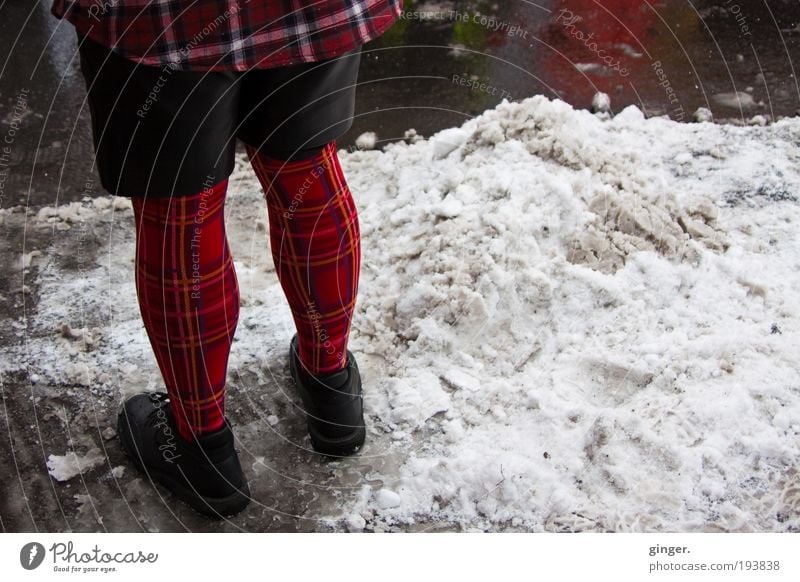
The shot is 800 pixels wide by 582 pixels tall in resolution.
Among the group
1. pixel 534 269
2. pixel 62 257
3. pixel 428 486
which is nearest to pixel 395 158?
pixel 534 269

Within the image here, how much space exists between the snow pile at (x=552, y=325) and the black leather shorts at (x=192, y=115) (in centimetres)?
48

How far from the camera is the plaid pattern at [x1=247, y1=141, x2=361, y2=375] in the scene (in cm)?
91

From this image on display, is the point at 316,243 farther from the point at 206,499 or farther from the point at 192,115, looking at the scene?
the point at 206,499

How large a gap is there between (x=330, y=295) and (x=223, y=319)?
0.15 metres

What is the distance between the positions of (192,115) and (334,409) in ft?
1.60

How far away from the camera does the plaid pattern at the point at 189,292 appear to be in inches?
32.6

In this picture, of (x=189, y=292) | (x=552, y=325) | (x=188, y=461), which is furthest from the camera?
(x=552, y=325)

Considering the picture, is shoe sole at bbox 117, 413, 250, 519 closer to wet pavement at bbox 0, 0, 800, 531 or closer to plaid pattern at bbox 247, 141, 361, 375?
plaid pattern at bbox 247, 141, 361, 375

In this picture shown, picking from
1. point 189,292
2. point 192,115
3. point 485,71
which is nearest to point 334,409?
point 189,292

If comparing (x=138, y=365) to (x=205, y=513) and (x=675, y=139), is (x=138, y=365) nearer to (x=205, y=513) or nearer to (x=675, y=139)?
(x=205, y=513)

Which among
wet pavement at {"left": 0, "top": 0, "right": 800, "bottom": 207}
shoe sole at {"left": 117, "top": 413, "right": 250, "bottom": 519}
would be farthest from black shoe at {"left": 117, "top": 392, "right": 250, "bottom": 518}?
wet pavement at {"left": 0, "top": 0, "right": 800, "bottom": 207}

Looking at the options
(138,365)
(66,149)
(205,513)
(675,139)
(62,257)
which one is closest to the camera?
(205,513)

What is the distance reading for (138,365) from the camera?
1.27 metres

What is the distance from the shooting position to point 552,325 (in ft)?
4.17
